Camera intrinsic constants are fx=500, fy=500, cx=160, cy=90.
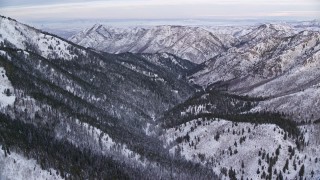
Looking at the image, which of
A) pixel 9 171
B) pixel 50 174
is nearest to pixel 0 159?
pixel 9 171

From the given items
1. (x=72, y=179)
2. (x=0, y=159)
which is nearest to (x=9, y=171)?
(x=0, y=159)

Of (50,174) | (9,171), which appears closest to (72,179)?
(50,174)

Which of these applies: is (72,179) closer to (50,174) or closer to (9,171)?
(50,174)

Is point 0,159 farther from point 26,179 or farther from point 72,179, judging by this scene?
point 72,179

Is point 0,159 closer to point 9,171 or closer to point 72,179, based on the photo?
point 9,171
